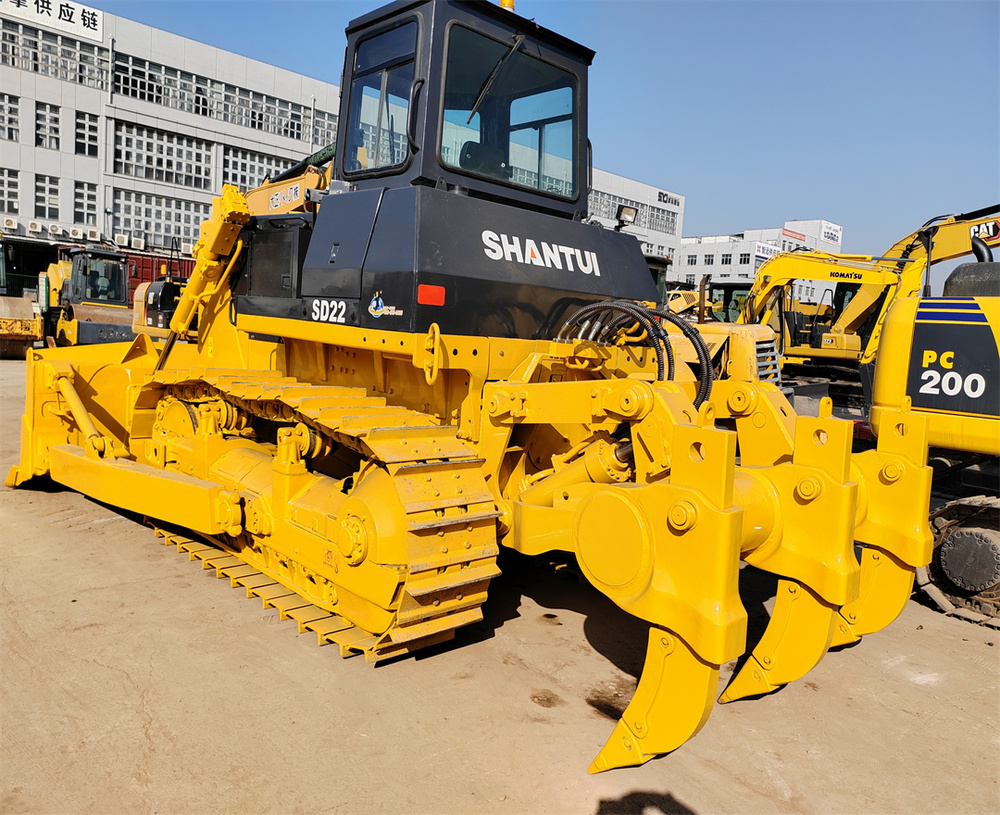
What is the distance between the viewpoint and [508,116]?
450 cm

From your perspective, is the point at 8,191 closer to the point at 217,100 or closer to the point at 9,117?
the point at 9,117

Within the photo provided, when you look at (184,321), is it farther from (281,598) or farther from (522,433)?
(522,433)

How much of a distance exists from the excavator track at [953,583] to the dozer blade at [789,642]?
2103mm

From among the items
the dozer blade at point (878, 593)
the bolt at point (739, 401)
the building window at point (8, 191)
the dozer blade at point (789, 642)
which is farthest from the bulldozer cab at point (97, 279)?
the dozer blade at point (878, 593)

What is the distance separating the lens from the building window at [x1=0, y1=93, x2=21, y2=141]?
1142 inches

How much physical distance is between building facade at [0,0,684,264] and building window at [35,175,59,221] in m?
0.04

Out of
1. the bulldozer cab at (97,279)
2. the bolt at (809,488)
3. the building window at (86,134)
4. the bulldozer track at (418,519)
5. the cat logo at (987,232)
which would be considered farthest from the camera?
the building window at (86,134)

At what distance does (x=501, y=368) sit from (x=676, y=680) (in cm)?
192

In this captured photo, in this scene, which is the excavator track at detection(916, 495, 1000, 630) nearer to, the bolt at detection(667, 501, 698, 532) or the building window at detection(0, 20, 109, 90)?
the bolt at detection(667, 501, 698, 532)

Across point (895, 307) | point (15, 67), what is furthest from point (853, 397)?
point (15, 67)

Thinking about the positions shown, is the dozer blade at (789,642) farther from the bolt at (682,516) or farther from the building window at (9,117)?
the building window at (9,117)

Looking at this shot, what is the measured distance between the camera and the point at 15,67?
95.2 ft

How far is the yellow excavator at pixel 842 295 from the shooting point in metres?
11.2

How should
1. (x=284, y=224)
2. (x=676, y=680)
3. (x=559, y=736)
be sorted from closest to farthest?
(x=676, y=680), (x=559, y=736), (x=284, y=224)
